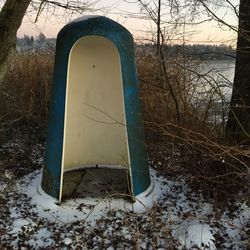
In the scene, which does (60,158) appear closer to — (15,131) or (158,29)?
(158,29)

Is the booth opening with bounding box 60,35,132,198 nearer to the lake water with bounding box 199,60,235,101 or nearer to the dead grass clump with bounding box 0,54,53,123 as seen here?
the lake water with bounding box 199,60,235,101

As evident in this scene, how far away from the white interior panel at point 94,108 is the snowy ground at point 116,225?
3.40 ft

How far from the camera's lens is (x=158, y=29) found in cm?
501

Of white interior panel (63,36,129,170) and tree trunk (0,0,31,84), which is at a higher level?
tree trunk (0,0,31,84)

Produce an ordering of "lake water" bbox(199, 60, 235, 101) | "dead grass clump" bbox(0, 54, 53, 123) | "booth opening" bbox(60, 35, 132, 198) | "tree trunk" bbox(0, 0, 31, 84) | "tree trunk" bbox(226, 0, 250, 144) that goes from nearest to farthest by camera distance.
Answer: "tree trunk" bbox(226, 0, 250, 144) < "lake water" bbox(199, 60, 235, 101) < "booth opening" bbox(60, 35, 132, 198) < "tree trunk" bbox(0, 0, 31, 84) < "dead grass clump" bbox(0, 54, 53, 123)

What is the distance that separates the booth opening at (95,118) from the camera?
493cm

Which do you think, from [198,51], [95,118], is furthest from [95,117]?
[198,51]

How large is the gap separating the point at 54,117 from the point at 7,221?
1090 mm

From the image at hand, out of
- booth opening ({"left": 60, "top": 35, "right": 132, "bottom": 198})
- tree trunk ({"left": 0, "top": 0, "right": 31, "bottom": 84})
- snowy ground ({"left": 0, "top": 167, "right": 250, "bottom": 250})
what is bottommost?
snowy ground ({"left": 0, "top": 167, "right": 250, "bottom": 250})

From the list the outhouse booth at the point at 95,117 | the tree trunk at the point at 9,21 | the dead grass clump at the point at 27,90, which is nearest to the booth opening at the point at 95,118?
the outhouse booth at the point at 95,117

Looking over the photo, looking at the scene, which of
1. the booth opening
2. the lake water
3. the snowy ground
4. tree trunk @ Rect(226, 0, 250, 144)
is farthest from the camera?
the booth opening

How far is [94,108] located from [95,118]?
0.14 metres

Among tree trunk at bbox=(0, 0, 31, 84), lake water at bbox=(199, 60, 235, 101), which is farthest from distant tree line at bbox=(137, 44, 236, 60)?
tree trunk at bbox=(0, 0, 31, 84)

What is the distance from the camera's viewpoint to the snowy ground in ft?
11.5
